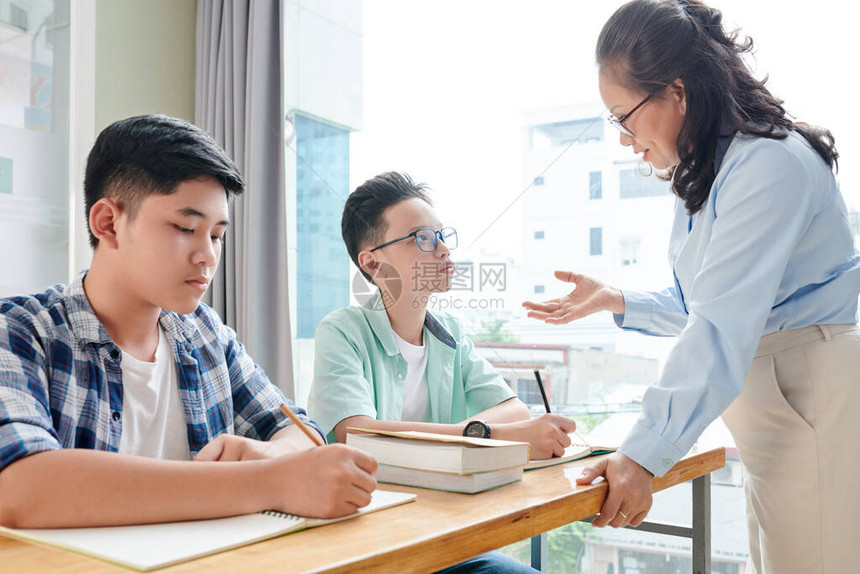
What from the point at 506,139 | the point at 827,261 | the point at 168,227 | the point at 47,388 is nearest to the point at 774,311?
the point at 827,261

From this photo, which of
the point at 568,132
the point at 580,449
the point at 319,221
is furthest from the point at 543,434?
the point at 319,221

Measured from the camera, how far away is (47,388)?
0.89 m

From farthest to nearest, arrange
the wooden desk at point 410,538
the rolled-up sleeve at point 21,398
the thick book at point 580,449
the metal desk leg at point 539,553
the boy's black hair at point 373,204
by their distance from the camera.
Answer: the metal desk leg at point 539,553, the boy's black hair at point 373,204, the thick book at point 580,449, the rolled-up sleeve at point 21,398, the wooden desk at point 410,538

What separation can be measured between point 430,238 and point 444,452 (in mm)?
692

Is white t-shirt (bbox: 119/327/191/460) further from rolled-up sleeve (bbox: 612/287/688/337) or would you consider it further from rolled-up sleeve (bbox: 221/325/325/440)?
rolled-up sleeve (bbox: 612/287/688/337)

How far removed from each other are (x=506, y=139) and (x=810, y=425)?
1373 millimetres

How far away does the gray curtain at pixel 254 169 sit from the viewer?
2568 millimetres

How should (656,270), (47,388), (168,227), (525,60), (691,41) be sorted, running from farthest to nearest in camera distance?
(525,60) < (656,270) < (691,41) < (168,227) < (47,388)

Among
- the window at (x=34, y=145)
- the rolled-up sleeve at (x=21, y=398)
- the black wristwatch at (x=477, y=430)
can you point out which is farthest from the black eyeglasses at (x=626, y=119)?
the window at (x=34, y=145)

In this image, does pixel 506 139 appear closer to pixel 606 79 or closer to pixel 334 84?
pixel 334 84

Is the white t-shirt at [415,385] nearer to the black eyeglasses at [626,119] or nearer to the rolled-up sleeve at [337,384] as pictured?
the rolled-up sleeve at [337,384]

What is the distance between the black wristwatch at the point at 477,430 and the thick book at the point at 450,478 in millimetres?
136

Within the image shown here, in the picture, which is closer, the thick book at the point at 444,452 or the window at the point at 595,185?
the thick book at the point at 444,452

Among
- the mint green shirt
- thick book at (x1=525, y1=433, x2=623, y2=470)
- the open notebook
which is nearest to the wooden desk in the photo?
the open notebook
